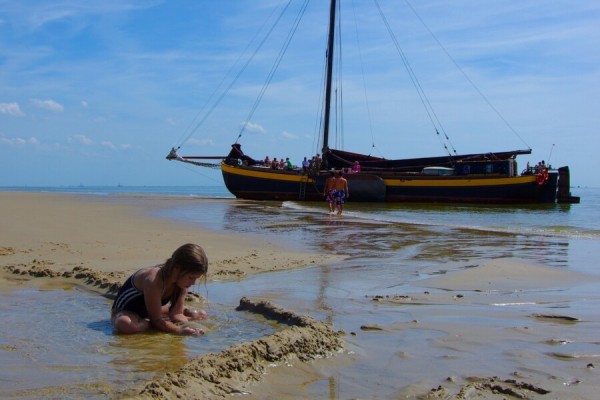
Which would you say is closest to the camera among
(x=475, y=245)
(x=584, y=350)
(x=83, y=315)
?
(x=584, y=350)

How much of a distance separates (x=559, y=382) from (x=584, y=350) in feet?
2.38

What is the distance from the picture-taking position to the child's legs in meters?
4.24

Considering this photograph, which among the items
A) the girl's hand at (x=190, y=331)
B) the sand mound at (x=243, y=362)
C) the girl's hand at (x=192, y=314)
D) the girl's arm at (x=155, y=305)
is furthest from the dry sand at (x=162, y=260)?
the girl's arm at (x=155, y=305)

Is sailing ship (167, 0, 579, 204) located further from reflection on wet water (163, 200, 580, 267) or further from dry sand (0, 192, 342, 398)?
dry sand (0, 192, 342, 398)

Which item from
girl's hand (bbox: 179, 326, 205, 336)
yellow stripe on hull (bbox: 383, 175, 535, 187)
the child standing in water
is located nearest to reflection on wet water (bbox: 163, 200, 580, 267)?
the child standing in water

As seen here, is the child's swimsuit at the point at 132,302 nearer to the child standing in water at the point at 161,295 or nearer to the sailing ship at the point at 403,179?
the child standing in water at the point at 161,295

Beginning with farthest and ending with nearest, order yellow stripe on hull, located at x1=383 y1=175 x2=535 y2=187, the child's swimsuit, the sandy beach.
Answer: yellow stripe on hull, located at x1=383 y1=175 x2=535 y2=187
the child's swimsuit
the sandy beach

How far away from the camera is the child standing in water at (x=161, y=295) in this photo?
161 inches

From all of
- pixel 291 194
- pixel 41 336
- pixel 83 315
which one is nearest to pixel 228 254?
pixel 83 315

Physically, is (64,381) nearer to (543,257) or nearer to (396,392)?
(396,392)

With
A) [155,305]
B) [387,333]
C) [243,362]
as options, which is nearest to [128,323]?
[155,305]

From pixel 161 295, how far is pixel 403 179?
2620 cm

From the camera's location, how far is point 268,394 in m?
3.04

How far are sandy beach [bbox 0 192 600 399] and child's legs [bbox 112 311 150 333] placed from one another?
3.18ft
